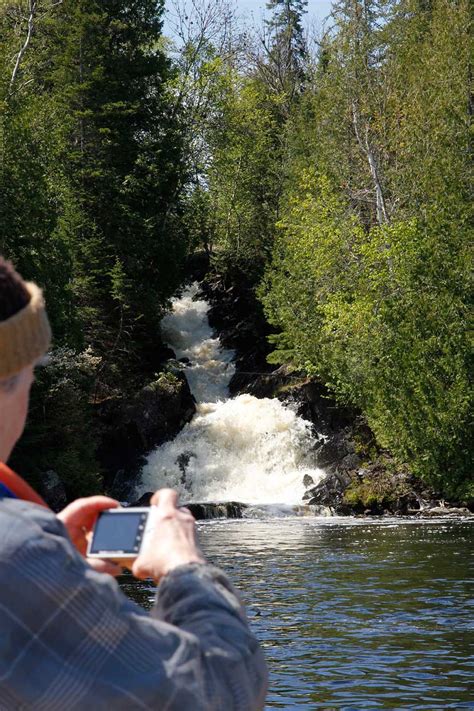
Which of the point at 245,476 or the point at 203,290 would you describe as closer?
the point at 245,476

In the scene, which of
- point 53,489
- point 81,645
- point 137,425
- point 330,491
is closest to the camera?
point 81,645

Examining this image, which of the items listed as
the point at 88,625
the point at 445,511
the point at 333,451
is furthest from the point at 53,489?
the point at 88,625

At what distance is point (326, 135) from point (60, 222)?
12.2 m

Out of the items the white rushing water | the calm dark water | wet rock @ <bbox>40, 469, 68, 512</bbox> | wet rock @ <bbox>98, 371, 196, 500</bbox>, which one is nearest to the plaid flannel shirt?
the calm dark water

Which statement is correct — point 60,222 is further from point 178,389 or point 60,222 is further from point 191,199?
point 191,199

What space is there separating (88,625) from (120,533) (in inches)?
13.0

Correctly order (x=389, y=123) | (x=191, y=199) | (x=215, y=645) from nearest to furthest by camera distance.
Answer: (x=215, y=645) → (x=389, y=123) → (x=191, y=199)

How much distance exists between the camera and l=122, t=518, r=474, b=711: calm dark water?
12.0m

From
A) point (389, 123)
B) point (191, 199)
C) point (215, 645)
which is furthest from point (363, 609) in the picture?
point (191, 199)

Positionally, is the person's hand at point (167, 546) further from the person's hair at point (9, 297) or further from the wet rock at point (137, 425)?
the wet rock at point (137, 425)

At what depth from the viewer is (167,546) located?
2080 millimetres

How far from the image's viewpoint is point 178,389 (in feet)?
140

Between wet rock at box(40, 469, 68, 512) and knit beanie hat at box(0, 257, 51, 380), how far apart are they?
30856 mm

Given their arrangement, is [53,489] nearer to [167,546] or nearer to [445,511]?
[445,511]
